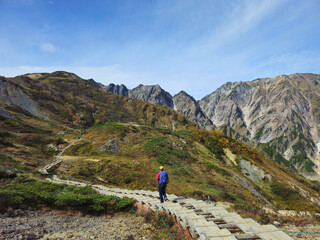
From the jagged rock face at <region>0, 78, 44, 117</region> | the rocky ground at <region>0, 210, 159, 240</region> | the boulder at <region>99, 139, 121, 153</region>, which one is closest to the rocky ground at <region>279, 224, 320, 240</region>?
the rocky ground at <region>0, 210, 159, 240</region>

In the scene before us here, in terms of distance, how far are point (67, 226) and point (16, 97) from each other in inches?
3709

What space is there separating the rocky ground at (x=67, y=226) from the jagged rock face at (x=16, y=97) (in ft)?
287

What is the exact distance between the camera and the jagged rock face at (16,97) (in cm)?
7462

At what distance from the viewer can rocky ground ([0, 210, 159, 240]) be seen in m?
6.73

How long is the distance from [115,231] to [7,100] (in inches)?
3651

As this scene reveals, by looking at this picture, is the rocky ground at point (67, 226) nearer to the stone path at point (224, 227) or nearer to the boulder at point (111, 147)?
the stone path at point (224, 227)

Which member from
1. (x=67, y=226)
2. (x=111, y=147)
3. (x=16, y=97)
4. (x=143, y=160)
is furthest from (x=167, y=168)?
(x=16, y=97)

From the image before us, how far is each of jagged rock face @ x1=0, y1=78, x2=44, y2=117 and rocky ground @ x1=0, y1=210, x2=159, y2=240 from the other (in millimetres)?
87375

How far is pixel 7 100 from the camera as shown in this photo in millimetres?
73438

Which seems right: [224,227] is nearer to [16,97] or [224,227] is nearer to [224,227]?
[224,227]

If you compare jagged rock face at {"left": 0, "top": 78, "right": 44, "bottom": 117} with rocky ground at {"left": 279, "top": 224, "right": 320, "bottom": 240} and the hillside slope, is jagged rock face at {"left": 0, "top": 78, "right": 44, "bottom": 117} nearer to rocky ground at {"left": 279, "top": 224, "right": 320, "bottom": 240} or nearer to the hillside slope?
Answer: the hillside slope

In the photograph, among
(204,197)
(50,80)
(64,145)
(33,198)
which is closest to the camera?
(33,198)

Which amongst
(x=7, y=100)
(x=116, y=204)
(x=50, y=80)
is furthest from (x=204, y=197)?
(x=50, y=80)

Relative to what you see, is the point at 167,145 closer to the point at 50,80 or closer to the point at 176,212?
the point at 176,212
